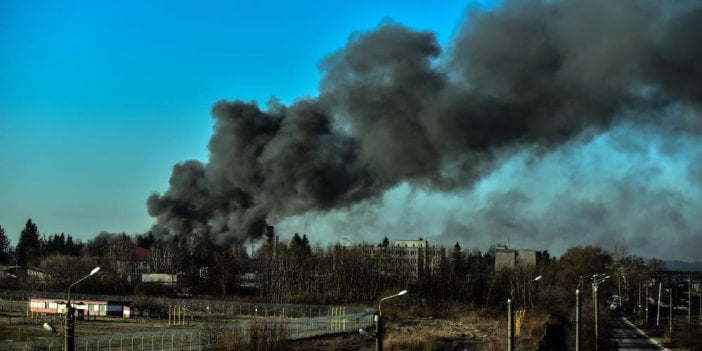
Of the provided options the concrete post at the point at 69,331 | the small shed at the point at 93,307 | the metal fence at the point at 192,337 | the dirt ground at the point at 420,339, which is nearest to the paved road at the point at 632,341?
the dirt ground at the point at 420,339

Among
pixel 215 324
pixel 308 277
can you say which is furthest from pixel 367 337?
pixel 308 277

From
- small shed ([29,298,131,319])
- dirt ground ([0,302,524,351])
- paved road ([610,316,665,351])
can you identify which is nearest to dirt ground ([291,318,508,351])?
dirt ground ([0,302,524,351])

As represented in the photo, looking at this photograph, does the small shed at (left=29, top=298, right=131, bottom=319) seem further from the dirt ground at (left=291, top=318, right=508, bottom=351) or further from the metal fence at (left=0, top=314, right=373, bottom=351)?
the dirt ground at (left=291, top=318, right=508, bottom=351)

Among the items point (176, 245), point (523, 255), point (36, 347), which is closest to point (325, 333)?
point (36, 347)

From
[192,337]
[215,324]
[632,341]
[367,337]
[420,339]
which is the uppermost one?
[215,324]

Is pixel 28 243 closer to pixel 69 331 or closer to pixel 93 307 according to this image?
pixel 93 307

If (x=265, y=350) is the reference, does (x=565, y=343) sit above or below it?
below

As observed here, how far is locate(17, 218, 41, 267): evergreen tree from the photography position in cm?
11143

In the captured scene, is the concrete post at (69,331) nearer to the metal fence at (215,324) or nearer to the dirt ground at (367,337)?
the metal fence at (215,324)

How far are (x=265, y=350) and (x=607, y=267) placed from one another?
90719 mm

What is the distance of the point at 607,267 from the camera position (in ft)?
349

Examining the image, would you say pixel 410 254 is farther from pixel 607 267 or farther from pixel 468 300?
pixel 468 300

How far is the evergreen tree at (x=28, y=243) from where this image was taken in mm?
111431

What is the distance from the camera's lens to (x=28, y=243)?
119m
